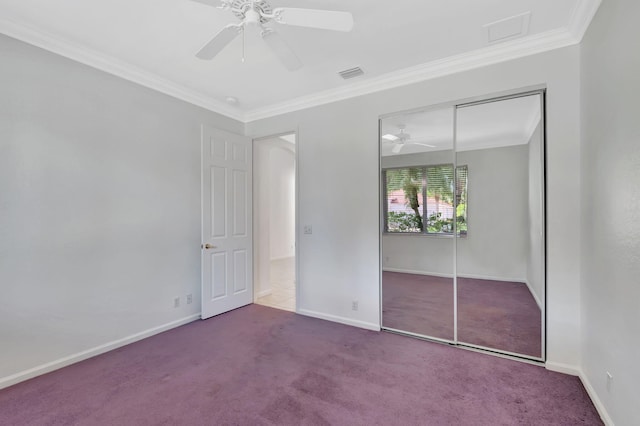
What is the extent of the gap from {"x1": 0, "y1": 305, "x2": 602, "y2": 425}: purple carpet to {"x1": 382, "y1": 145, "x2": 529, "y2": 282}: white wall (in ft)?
2.97

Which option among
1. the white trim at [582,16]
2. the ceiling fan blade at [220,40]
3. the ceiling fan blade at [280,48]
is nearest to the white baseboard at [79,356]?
the ceiling fan blade at [220,40]

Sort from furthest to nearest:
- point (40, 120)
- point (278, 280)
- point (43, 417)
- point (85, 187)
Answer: point (278, 280), point (85, 187), point (40, 120), point (43, 417)

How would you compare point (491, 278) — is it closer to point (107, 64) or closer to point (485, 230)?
point (485, 230)

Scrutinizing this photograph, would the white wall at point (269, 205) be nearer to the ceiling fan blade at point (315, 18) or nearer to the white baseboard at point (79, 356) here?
the white baseboard at point (79, 356)

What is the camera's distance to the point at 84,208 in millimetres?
2719

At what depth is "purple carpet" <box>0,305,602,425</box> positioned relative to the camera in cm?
194

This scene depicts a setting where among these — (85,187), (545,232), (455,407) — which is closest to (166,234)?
(85,187)

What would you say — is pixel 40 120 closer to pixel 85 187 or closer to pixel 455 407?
pixel 85 187

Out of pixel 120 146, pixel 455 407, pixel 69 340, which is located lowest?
pixel 455 407

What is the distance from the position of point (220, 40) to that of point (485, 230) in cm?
315

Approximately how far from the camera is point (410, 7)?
2.14 meters

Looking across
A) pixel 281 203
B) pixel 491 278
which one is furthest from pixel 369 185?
pixel 281 203

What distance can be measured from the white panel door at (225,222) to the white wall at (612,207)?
3.68 meters

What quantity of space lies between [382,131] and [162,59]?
2369mm
